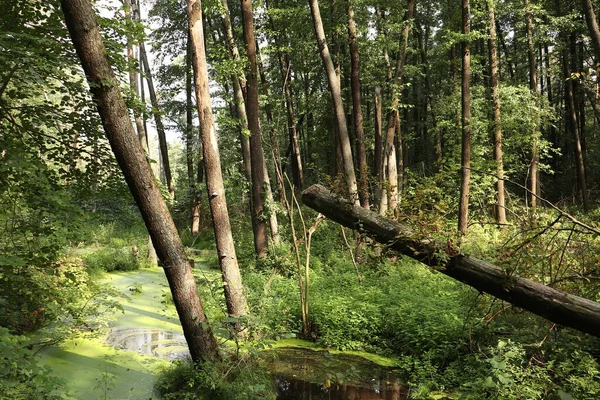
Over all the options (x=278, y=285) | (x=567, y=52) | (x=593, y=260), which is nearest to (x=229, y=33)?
(x=278, y=285)

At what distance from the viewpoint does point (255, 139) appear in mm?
10336

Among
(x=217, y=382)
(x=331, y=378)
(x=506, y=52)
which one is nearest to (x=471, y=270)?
(x=331, y=378)

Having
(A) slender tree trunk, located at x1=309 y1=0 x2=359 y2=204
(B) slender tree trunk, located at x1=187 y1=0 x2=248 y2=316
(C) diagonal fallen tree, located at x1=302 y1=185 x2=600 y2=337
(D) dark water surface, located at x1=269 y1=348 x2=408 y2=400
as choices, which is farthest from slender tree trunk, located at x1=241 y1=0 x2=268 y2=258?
(C) diagonal fallen tree, located at x1=302 y1=185 x2=600 y2=337

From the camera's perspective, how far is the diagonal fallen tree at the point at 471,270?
365cm

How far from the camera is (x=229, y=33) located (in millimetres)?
10547

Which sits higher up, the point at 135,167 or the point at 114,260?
the point at 135,167

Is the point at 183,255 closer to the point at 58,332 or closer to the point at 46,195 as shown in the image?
the point at 46,195

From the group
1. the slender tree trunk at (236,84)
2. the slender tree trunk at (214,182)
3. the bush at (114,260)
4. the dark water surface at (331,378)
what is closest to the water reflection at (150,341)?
the slender tree trunk at (214,182)

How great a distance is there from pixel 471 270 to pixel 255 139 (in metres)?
7.33

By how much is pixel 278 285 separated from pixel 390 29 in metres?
8.20

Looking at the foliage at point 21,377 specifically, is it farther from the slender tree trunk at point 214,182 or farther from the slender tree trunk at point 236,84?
the slender tree trunk at point 236,84

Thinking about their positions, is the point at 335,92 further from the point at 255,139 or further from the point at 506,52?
the point at 506,52

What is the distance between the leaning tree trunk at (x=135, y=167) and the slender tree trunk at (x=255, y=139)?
5692mm

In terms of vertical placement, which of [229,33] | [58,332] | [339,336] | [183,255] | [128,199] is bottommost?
[339,336]
